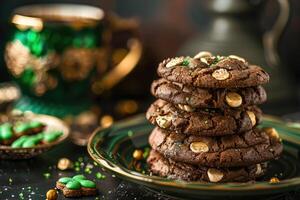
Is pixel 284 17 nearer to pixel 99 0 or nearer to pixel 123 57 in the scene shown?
pixel 123 57

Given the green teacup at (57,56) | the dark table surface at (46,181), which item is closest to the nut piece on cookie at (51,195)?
the dark table surface at (46,181)

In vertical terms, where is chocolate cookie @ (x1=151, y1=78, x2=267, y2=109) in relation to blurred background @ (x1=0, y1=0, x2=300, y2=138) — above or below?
above

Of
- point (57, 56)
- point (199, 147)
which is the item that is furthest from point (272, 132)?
point (57, 56)

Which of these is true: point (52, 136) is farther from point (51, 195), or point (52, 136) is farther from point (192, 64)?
point (192, 64)

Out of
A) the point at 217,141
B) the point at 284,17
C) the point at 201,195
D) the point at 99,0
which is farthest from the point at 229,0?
the point at 201,195

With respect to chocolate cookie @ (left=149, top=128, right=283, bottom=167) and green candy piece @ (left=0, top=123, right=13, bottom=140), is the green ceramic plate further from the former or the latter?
green candy piece @ (left=0, top=123, right=13, bottom=140)

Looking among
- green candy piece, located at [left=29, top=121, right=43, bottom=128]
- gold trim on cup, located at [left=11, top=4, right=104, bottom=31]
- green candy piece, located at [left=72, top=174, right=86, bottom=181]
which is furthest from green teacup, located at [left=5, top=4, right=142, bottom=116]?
green candy piece, located at [left=72, top=174, right=86, bottom=181]
